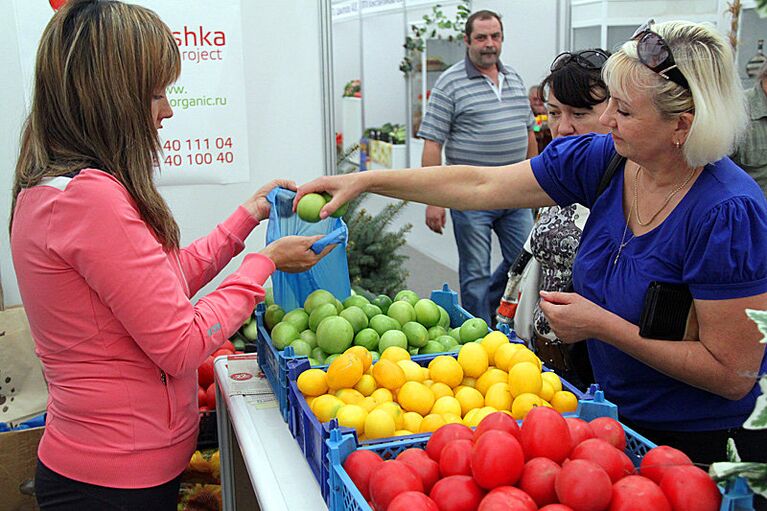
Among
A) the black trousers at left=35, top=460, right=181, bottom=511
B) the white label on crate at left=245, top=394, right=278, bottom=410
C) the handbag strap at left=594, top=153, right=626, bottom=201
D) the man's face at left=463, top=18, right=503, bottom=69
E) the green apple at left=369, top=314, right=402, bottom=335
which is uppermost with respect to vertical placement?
the man's face at left=463, top=18, right=503, bottom=69

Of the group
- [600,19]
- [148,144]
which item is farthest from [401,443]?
[600,19]

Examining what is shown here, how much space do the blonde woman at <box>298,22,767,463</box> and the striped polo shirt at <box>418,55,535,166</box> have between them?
9.77 ft

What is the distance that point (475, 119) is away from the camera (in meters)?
4.79

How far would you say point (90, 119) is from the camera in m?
1.50

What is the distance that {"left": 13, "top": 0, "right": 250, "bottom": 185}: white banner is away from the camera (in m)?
3.15

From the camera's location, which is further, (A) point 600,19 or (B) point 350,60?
(B) point 350,60

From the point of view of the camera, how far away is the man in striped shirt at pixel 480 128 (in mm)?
4805

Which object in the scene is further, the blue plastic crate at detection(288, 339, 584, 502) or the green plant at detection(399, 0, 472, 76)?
the green plant at detection(399, 0, 472, 76)

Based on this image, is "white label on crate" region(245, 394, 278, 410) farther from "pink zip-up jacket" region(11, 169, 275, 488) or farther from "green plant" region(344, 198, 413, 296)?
"green plant" region(344, 198, 413, 296)

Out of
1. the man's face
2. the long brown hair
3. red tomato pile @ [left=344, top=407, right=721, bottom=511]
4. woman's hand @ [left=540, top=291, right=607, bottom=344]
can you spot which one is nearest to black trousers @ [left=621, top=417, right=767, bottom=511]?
woman's hand @ [left=540, top=291, right=607, bottom=344]

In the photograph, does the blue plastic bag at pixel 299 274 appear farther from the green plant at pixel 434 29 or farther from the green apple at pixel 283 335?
the green plant at pixel 434 29

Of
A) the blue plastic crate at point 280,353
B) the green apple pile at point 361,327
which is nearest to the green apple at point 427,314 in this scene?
the green apple pile at point 361,327

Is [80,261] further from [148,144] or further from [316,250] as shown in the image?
[316,250]

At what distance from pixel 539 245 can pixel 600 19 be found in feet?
12.7
